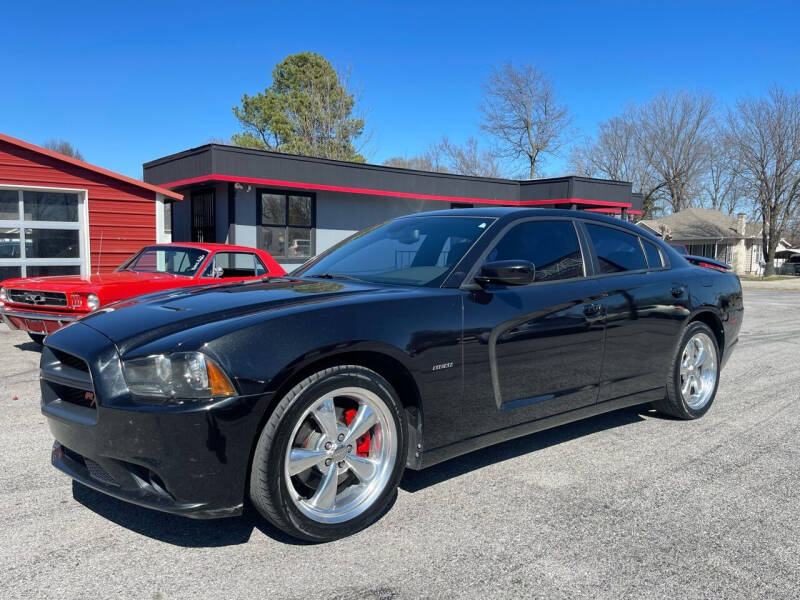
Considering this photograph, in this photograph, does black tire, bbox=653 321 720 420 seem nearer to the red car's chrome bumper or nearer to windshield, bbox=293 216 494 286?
windshield, bbox=293 216 494 286

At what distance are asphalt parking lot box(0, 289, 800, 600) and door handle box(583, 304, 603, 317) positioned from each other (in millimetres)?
959

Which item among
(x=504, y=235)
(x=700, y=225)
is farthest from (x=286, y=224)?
(x=700, y=225)

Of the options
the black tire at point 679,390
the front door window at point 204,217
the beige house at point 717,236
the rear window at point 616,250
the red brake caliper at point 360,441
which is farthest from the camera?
the beige house at point 717,236

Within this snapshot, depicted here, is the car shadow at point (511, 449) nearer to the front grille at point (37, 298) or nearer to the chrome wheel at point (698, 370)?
the chrome wheel at point (698, 370)

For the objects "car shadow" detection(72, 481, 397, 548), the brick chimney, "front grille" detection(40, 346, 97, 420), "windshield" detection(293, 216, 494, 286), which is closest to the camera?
"front grille" detection(40, 346, 97, 420)

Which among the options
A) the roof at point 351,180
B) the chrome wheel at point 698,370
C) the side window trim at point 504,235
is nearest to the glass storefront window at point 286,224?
the roof at point 351,180

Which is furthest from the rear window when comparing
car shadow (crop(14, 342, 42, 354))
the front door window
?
the front door window

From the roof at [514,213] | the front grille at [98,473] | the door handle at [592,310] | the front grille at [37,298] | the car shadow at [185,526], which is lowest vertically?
the car shadow at [185,526]

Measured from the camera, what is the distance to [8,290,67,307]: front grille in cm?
685

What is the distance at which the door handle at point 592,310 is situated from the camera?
3.91 metres

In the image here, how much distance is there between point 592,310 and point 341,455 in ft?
6.36

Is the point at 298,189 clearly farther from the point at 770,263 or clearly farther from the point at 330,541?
the point at 770,263

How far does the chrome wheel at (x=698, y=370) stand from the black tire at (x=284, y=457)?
304cm

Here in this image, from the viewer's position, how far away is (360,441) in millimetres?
3057
